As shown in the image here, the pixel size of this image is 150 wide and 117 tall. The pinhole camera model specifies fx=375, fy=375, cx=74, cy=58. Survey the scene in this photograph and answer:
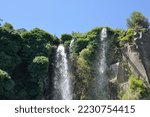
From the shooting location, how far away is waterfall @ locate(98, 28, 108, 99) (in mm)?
21641

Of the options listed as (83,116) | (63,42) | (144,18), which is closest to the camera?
(83,116)

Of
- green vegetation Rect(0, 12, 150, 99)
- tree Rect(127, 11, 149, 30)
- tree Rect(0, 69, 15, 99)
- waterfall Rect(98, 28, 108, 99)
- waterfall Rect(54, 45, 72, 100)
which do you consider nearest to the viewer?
tree Rect(0, 69, 15, 99)

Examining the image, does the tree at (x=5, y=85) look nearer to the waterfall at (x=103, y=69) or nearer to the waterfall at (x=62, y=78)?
the waterfall at (x=62, y=78)

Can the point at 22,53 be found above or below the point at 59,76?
above

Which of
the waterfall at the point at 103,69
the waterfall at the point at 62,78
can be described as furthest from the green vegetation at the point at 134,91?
the waterfall at the point at 62,78

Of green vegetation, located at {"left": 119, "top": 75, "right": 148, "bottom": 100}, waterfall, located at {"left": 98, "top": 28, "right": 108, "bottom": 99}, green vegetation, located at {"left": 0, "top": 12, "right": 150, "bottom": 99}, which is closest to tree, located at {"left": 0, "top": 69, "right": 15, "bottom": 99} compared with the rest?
green vegetation, located at {"left": 0, "top": 12, "right": 150, "bottom": 99}

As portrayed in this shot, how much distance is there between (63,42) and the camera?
83.2ft

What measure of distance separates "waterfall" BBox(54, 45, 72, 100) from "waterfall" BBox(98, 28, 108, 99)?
185 cm

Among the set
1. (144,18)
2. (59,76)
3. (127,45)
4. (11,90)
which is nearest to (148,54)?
(127,45)

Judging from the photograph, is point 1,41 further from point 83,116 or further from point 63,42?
point 83,116

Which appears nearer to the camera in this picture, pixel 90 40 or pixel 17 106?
pixel 17 106

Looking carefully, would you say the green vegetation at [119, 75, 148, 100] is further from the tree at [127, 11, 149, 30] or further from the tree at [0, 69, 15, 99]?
the tree at [127, 11, 149, 30]

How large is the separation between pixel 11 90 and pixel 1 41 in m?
3.83

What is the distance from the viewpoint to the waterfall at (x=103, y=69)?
2164cm
